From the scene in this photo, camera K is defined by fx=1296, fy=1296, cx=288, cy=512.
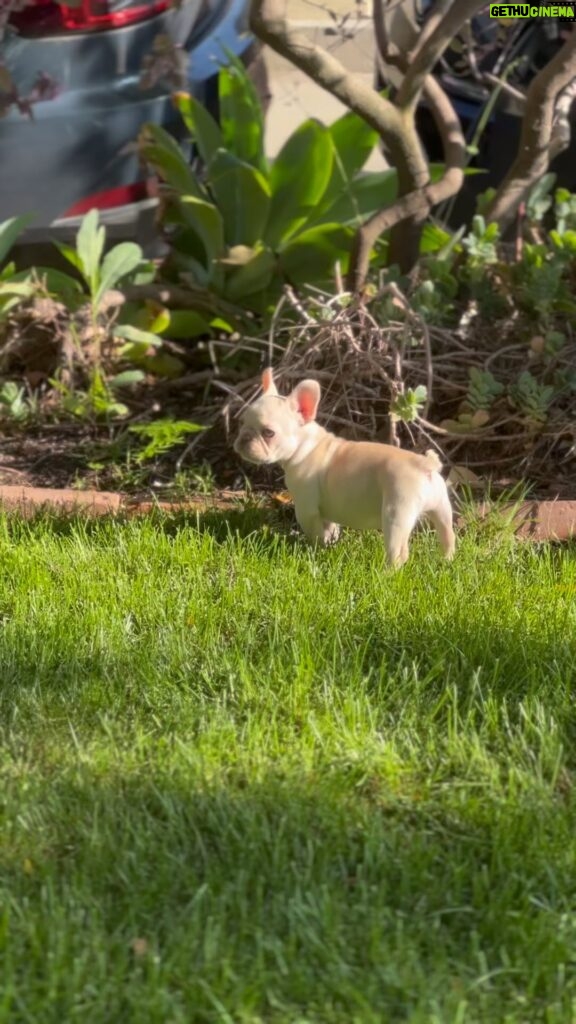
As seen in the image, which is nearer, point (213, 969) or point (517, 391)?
point (213, 969)

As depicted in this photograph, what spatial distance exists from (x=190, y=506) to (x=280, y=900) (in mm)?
2139

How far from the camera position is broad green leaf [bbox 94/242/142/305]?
504 cm

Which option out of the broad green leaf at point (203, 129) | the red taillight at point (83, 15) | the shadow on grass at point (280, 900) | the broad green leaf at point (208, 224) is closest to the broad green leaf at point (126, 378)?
the broad green leaf at point (208, 224)

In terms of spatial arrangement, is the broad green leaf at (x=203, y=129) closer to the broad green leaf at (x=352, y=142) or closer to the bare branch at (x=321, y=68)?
the broad green leaf at (x=352, y=142)

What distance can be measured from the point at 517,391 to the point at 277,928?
2.58 metres

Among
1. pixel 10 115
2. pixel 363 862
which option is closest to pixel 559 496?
pixel 363 862

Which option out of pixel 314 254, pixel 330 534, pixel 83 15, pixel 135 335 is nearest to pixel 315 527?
pixel 330 534

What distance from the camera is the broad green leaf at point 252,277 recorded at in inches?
204

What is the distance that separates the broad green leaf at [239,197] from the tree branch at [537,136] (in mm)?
930

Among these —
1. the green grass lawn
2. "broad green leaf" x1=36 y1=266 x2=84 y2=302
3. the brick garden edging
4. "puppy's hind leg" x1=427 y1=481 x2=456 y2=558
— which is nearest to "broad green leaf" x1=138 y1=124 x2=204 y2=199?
"broad green leaf" x1=36 y1=266 x2=84 y2=302

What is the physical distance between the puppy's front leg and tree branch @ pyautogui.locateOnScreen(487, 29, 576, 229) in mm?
1904

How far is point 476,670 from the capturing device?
298 cm

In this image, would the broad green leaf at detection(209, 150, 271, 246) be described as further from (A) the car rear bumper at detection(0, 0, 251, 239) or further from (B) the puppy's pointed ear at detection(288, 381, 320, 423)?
(B) the puppy's pointed ear at detection(288, 381, 320, 423)

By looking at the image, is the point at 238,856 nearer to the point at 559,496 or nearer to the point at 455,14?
the point at 559,496
